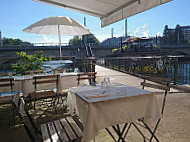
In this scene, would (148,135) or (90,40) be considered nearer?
(148,135)

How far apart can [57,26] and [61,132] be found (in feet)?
13.2

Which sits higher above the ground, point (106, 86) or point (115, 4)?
point (115, 4)

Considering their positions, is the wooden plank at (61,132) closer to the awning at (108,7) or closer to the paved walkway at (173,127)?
the paved walkway at (173,127)

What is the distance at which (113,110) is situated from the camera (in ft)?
4.90

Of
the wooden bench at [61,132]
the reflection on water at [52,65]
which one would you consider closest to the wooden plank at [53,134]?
the wooden bench at [61,132]

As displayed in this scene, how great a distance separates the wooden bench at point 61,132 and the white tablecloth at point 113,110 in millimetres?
173

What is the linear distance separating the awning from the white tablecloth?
73.8 inches

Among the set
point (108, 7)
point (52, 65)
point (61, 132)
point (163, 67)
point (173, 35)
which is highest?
point (173, 35)

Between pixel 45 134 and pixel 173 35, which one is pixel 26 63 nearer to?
pixel 45 134

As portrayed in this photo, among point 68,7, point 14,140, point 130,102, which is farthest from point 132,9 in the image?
point 14,140

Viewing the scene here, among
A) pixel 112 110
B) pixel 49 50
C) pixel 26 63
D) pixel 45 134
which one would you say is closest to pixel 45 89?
pixel 26 63

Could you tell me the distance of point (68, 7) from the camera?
4.11 metres

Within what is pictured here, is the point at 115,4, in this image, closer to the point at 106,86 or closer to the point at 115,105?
the point at 106,86

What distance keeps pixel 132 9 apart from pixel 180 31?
232 ft
